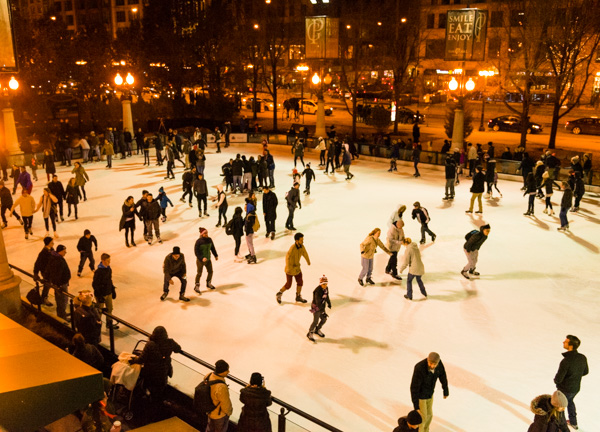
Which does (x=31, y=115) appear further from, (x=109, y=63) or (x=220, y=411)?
(x=220, y=411)

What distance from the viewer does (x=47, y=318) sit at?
10141 millimetres

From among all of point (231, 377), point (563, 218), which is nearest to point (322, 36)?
point (563, 218)

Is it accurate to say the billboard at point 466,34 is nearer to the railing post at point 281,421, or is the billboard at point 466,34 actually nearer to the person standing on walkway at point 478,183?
the person standing on walkway at point 478,183

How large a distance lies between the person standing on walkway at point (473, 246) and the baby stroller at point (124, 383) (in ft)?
25.4

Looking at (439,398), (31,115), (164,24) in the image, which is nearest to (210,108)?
(164,24)

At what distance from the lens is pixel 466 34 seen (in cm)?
2289

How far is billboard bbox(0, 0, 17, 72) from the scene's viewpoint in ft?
30.0

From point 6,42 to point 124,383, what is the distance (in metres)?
5.61

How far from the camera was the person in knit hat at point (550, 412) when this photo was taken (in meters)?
6.56

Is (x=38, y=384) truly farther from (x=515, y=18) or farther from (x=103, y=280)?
(x=515, y=18)

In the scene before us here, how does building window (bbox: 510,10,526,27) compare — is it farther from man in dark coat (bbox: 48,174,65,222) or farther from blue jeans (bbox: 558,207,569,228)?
man in dark coat (bbox: 48,174,65,222)

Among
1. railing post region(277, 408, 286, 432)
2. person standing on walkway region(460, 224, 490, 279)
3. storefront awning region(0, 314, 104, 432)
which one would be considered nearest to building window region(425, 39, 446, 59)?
person standing on walkway region(460, 224, 490, 279)

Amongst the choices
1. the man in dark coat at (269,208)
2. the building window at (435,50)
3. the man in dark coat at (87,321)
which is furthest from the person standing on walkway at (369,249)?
the building window at (435,50)

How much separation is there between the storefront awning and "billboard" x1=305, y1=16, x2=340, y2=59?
66.8 ft
